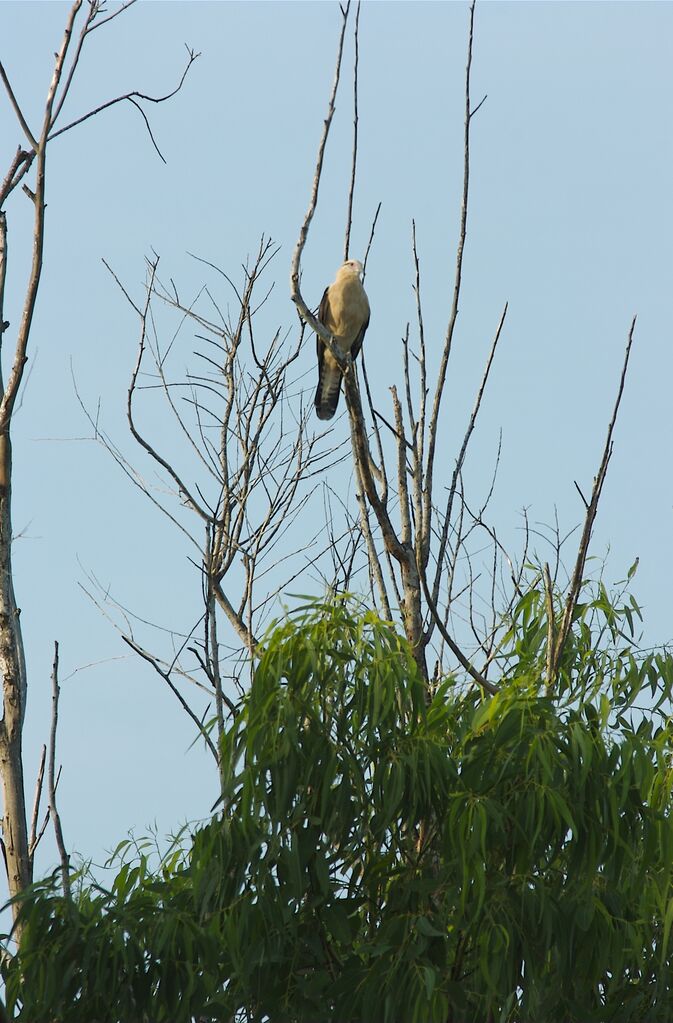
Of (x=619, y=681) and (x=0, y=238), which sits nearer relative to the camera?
(x=619, y=681)

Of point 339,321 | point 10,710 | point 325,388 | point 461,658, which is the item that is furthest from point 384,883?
point 339,321

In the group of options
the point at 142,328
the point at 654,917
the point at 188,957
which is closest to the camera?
the point at 188,957

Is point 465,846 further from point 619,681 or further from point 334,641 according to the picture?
point 619,681

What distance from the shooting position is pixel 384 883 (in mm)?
3258

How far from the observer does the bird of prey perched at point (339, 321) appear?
7.34m

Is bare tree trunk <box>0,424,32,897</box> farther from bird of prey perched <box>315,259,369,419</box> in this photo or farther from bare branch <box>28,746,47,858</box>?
bird of prey perched <box>315,259,369,419</box>

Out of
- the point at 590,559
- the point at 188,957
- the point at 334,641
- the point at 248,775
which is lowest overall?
the point at 188,957

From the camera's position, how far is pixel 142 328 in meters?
5.20

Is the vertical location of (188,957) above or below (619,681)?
below

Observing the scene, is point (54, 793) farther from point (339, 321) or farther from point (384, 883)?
point (339, 321)

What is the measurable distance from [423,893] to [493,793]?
318 millimetres

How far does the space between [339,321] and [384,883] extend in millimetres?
4853

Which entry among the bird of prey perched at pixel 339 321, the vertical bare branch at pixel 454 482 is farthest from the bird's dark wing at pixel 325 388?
the vertical bare branch at pixel 454 482

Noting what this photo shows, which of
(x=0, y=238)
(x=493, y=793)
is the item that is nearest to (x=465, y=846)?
(x=493, y=793)
